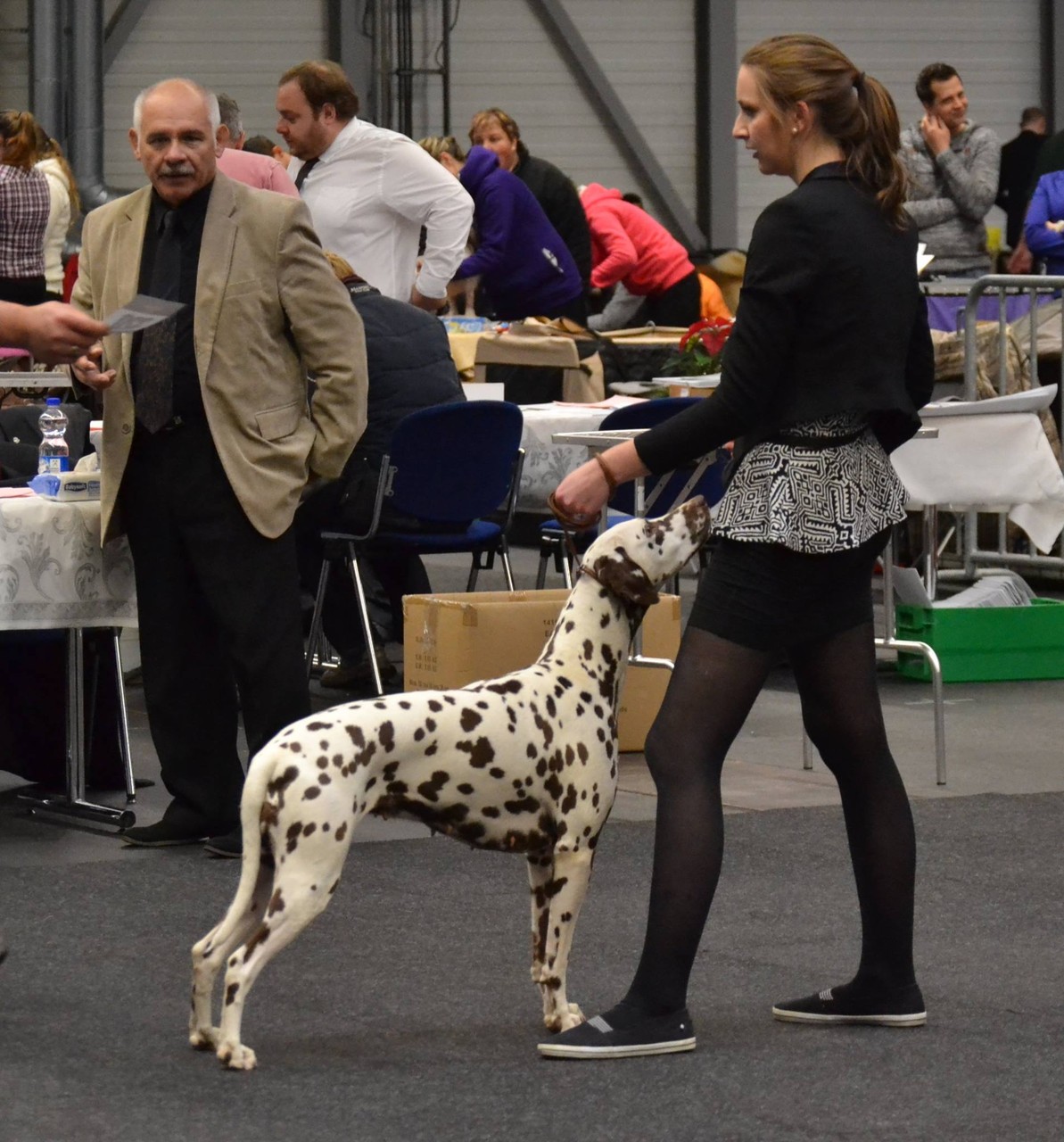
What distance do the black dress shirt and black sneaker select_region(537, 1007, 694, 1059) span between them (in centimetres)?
200

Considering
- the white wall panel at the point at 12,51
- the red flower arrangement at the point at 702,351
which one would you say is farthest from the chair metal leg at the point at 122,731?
the white wall panel at the point at 12,51

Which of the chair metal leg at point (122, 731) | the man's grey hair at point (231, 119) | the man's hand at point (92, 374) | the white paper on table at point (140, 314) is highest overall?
the man's grey hair at point (231, 119)

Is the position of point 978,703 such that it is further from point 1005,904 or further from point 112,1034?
point 112,1034

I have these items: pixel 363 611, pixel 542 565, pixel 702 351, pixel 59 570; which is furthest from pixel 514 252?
pixel 59 570

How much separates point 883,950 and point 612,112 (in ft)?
Answer: 55.2

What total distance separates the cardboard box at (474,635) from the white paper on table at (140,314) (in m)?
1.70


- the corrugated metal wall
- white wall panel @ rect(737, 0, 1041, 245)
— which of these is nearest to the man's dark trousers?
the corrugated metal wall

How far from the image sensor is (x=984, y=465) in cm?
698

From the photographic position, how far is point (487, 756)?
354cm

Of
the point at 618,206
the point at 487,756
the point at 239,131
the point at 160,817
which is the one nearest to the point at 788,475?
the point at 487,756

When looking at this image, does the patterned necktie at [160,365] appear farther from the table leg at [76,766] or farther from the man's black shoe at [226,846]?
the man's black shoe at [226,846]

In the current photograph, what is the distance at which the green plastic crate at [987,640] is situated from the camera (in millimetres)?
7477

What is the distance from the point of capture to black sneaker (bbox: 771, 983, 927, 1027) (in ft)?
12.2

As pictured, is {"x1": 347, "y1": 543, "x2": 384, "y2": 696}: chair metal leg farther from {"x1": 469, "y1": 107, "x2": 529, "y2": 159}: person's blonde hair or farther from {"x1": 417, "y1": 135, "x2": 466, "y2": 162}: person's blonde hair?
{"x1": 417, "y1": 135, "x2": 466, "y2": 162}: person's blonde hair
